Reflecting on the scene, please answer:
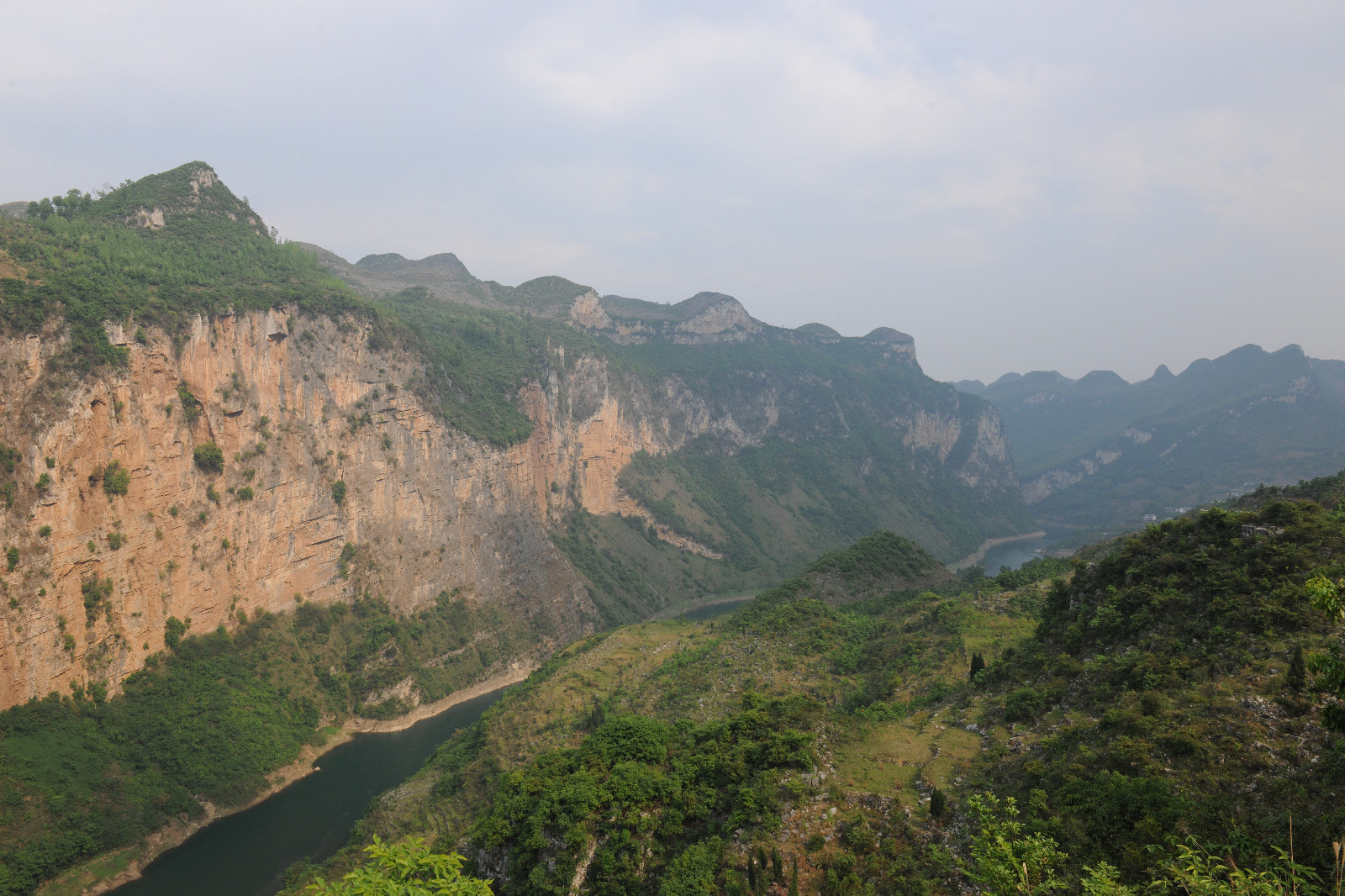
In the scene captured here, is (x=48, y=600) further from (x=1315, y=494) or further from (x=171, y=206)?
(x=1315, y=494)

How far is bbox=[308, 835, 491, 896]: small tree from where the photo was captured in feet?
43.1

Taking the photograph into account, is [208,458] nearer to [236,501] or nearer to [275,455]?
[236,501]

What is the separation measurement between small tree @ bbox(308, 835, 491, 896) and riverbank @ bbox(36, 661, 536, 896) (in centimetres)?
5074

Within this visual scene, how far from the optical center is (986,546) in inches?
7264

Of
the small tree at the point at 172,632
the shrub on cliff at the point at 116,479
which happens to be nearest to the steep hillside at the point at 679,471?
the shrub on cliff at the point at 116,479

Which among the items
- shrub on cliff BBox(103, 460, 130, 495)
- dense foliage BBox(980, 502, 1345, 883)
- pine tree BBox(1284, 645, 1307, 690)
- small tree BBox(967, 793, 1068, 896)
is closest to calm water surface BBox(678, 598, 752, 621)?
shrub on cliff BBox(103, 460, 130, 495)

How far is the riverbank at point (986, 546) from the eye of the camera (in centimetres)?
16488

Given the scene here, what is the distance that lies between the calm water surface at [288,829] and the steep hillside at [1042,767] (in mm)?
31183

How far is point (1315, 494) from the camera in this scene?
44.9 meters

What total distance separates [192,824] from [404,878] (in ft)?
185

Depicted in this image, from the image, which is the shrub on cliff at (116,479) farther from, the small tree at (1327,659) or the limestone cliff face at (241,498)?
the small tree at (1327,659)

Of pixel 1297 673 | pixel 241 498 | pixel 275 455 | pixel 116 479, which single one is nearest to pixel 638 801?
pixel 1297 673

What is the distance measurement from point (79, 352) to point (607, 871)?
63.9 metres

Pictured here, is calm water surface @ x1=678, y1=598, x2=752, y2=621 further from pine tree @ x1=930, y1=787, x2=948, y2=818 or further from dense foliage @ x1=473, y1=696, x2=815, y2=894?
pine tree @ x1=930, y1=787, x2=948, y2=818
